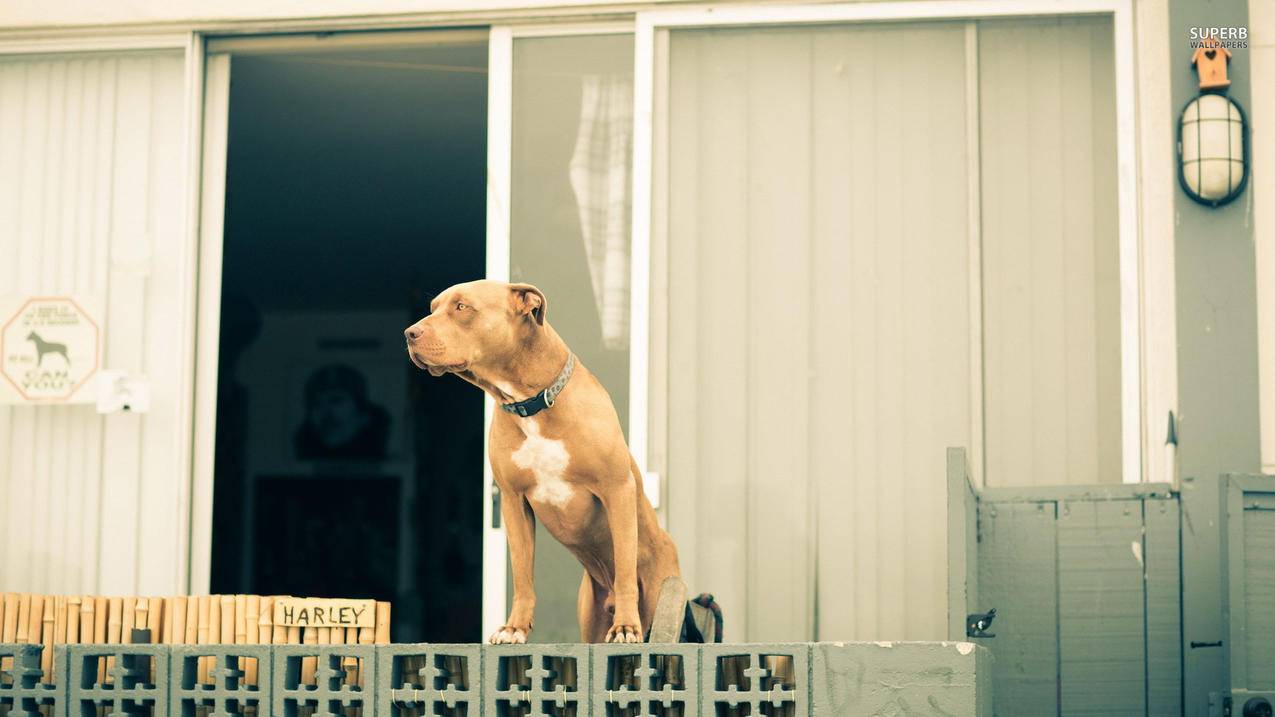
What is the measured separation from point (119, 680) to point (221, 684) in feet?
0.78

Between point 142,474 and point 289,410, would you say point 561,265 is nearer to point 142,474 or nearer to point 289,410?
point 142,474

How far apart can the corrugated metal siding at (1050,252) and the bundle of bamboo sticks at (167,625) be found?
2592 mm

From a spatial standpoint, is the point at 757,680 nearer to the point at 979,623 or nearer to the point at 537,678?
the point at 537,678

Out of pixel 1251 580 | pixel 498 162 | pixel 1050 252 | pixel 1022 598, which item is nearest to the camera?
pixel 1251 580

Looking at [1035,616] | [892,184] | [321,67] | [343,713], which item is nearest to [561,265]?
[892,184]

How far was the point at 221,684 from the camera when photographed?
3.68 meters

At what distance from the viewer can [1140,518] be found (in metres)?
4.97

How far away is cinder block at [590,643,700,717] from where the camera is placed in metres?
3.53

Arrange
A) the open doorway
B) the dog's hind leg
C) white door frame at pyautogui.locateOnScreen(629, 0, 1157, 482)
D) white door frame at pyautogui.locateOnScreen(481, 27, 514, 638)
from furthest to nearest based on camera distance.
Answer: the open doorway → white door frame at pyautogui.locateOnScreen(481, 27, 514, 638) → white door frame at pyautogui.locateOnScreen(629, 0, 1157, 482) → the dog's hind leg

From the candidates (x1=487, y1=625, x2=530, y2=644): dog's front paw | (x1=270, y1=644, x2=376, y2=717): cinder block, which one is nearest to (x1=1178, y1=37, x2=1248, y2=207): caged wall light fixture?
(x1=487, y1=625, x2=530, y2=644): dog's front paw

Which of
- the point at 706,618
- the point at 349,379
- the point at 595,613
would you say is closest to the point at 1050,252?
the point at 706,618

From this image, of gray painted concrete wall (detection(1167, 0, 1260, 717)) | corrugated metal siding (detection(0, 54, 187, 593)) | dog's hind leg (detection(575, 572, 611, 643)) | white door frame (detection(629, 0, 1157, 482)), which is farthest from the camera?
corrugated metal siding (detection(0, 54, 187, 593))

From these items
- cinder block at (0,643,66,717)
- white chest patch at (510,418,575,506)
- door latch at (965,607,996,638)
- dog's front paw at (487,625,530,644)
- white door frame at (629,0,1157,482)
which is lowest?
cinder block at (0,643,66,717)

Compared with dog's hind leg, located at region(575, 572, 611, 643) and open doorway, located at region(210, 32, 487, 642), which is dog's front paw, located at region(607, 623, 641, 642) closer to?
dog's hind leg, located at region(575, 572, 611, 643)
